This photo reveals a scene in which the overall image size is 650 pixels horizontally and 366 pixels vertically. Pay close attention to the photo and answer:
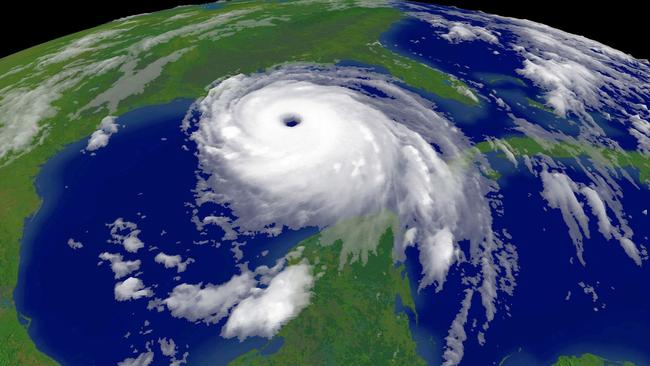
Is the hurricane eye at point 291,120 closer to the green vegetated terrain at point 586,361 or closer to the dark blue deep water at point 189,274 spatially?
the dark blue deep water at point 189,274

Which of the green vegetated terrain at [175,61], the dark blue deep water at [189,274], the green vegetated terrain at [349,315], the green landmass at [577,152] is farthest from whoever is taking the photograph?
the green landmass at [577,152]

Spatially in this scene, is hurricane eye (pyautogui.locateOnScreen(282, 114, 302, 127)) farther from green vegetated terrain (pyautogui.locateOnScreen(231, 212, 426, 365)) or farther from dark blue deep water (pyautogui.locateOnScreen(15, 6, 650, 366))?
green vegetated terrain (pyautogui.locateOnScreen(231, 212, 426, 365))

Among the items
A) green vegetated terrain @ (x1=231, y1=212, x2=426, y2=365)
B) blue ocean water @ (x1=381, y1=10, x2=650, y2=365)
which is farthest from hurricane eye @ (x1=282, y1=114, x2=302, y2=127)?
blue ocean water @ (x1=381, y1=10, x2=650, y2=365)

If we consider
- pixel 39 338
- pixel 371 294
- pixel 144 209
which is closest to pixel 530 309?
pixel 371 294

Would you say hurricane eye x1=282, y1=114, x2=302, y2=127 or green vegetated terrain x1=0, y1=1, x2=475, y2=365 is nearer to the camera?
green vegetated terrain x1=0, y1=1, x2=475, y2=365

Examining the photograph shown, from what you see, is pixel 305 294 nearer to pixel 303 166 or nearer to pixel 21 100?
pixel 303 166

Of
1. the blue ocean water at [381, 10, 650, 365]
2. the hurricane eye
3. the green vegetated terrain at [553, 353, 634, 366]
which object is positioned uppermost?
the hurricane eye

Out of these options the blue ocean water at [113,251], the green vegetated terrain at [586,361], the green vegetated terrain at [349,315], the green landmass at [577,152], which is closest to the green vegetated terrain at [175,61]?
the blue ocean water at [113,251]
